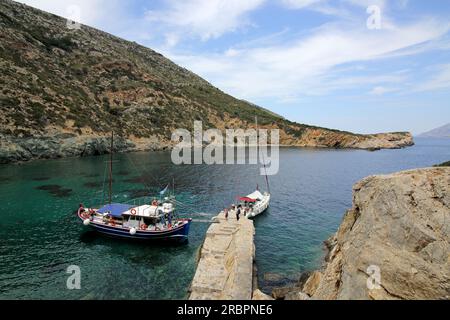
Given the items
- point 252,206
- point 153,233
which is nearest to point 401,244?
point 153,233

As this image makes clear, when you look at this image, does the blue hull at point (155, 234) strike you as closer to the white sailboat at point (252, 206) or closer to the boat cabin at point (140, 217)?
the boat cabin at point (140, 217)

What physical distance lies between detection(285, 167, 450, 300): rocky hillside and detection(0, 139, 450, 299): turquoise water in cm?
1283

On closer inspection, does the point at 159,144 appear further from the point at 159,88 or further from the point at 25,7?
the point at 25,7

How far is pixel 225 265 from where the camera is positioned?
2595 centimetres

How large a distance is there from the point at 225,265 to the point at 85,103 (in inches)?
4286

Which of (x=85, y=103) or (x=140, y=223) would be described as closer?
(x=140, y=223)

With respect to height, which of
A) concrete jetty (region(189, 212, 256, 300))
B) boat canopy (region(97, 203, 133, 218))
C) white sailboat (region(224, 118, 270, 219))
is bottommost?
concrete jetty (region(189, 212, 256, 300))

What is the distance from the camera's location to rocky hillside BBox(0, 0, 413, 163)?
8950 cm

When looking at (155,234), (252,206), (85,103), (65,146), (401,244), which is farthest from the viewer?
(85,103)

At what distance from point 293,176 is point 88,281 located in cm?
5932

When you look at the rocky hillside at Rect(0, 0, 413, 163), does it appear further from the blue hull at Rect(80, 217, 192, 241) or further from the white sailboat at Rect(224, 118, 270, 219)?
the white sailboat at Rect(224, 118, 270, 219)
